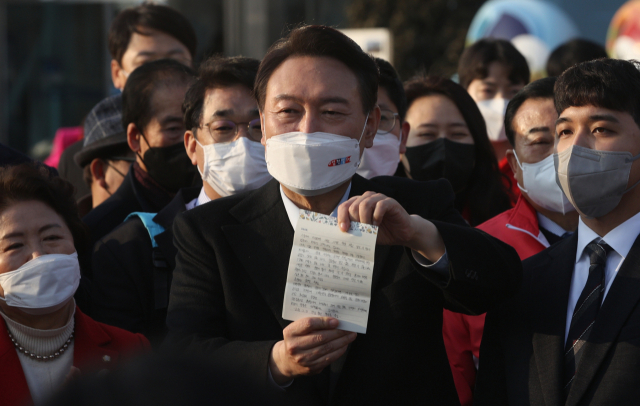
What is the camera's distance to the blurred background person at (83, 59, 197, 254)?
4105mm

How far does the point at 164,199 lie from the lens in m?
4.14

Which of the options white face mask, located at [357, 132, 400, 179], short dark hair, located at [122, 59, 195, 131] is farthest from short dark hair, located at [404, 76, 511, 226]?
short dark hair, located at [122, 59, 195, 131]

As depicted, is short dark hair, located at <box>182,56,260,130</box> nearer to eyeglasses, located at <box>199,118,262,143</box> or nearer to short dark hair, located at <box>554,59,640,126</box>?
eyeglasses, located at <box>199,118,262,143</box>

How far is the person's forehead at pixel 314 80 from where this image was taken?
2492 millimetres

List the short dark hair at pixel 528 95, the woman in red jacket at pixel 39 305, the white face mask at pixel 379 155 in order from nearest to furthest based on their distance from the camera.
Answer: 1. the woman in red jacket at pixel 39 305
2. the short dark hair at pixel 528 95
3. the white face mask at pixel 379 155

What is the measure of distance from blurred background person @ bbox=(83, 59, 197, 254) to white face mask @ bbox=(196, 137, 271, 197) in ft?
1.70

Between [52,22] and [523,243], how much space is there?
1335 centimetres

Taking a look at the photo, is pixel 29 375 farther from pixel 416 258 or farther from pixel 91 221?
pixel 416 258

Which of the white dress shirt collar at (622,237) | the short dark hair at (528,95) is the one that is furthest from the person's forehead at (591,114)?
the short dark hair at (528,95)

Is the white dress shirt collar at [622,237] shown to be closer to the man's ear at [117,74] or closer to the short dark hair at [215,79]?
the short dark hair at [215,79]

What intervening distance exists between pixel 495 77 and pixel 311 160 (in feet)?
10.8

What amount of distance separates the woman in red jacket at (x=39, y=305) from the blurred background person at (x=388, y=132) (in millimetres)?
1637

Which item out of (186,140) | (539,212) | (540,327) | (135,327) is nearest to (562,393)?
(540,327)

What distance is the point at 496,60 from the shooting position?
17.7ft
